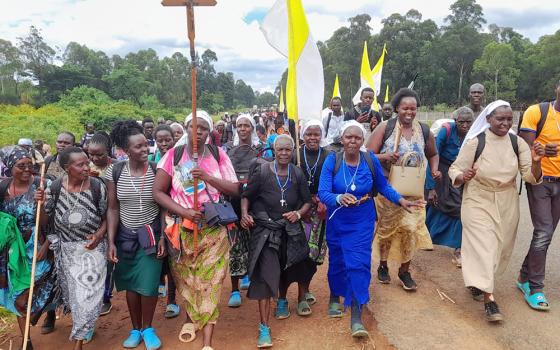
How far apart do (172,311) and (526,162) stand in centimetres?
381

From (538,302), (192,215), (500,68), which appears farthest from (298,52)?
(500,68)

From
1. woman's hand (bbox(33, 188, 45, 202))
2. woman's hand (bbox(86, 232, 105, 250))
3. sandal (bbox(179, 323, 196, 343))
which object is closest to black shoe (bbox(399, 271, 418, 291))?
sandal (bbox(179, 323, 196, 343))

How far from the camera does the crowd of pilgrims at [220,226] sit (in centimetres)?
336

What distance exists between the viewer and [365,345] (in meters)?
3.46

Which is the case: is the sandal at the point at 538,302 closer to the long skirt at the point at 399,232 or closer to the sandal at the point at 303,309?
the long skirt at the point at 399,232

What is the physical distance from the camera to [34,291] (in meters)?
3.48

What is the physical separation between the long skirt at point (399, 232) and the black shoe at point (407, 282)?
7.8 inches

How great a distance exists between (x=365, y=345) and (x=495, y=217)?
1728mm

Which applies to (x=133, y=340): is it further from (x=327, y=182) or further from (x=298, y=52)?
(x=298, y=52)

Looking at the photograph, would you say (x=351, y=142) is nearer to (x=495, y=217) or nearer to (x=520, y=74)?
(x=495, y=217)

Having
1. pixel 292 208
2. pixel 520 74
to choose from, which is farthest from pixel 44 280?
pixel 520 74

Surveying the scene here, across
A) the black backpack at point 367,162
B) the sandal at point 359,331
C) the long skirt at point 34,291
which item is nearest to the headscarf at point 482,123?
the black backpack at point 367,162

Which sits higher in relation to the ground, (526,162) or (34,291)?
(526,162)

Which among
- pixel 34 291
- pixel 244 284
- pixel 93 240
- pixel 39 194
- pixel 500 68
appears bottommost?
pixel 244 284
